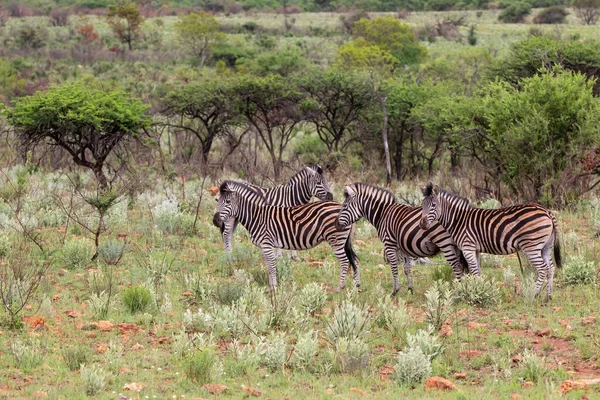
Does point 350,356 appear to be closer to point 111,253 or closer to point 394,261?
point 394,261

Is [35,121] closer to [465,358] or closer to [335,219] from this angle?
[335,219]

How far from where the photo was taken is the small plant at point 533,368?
24.2ft

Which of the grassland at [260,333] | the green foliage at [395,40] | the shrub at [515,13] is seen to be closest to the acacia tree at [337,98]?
the grassland at [260,333]

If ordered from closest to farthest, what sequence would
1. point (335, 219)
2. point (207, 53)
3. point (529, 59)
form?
point (335, 219) < point (529, 59) < point (207, 53)

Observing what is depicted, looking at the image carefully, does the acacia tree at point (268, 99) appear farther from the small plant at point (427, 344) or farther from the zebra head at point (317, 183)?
the small plant at point (427, 344)

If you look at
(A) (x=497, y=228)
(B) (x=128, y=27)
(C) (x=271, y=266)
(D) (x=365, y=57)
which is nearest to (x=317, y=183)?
(C) (x=271, y=266)

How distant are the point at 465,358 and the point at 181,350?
2909 millimetres

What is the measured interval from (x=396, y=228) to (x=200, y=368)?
180 inches

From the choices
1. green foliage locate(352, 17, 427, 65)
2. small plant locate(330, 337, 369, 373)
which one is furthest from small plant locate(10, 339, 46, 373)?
green foliage locate(352, 17, 427, 65)

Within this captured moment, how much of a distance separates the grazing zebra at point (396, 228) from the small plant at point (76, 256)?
446 centimetres

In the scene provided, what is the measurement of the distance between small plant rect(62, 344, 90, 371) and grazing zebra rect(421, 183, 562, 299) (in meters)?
4.80

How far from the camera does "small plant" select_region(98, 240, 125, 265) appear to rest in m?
13.4

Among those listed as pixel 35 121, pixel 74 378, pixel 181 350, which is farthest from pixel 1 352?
pixel 35 121

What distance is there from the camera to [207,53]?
67.4 m
